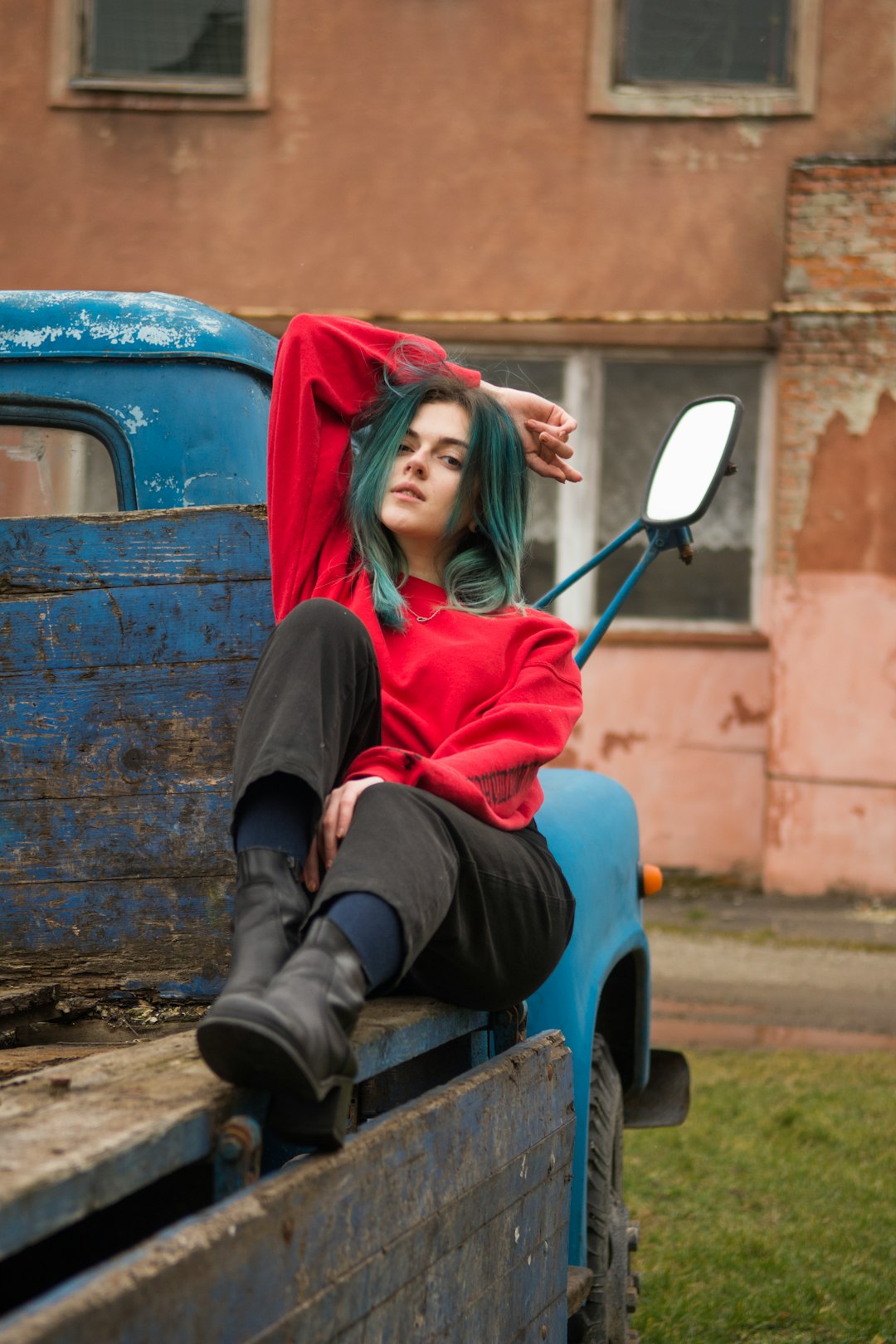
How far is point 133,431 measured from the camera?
268cm

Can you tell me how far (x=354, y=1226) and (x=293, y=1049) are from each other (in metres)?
0.19

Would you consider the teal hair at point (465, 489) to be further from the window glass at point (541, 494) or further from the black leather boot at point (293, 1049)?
the window glass at point (541, 494)

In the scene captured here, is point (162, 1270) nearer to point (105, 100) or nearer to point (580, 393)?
point (580, 393)

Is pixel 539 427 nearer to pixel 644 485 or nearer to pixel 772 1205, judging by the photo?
pixel 772 1205

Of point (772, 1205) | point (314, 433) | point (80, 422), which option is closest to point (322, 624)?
point (314, 433)

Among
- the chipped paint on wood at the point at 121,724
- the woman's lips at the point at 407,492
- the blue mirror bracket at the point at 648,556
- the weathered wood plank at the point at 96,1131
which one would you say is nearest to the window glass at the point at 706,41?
the blue mirror bracket at the point at 648,556

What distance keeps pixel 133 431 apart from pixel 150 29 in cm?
780

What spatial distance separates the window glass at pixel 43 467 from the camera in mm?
2709

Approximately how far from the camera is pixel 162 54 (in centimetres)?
932

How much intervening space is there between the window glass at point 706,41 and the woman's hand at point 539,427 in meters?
7.12

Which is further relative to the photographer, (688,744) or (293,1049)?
(688,744)

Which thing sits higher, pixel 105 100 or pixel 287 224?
pixel 105 100

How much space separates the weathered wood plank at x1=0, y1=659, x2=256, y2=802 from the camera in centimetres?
237

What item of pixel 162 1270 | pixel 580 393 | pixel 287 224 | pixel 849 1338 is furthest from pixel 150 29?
pixel 162 1270
